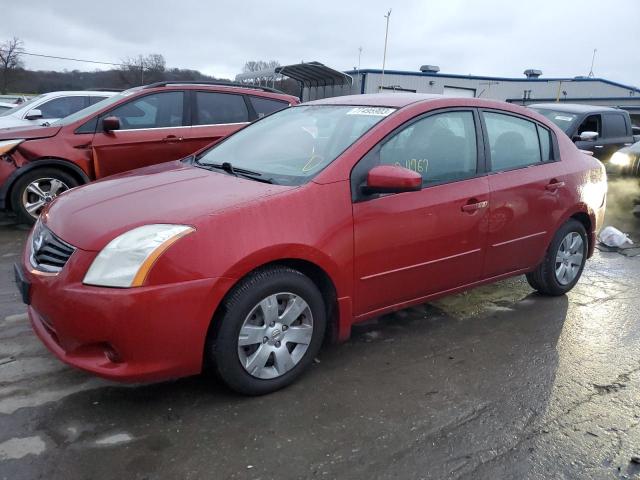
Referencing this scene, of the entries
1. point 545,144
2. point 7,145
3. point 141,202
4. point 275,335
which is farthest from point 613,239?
point 7,145

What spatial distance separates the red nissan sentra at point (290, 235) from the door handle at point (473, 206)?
1cm

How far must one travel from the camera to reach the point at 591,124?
948 cm

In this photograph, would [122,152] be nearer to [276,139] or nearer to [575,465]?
[276,139]

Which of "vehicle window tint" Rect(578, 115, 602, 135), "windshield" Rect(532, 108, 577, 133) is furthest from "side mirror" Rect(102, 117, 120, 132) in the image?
"vehicle window tint" Rect(578, 115, 602, 135)

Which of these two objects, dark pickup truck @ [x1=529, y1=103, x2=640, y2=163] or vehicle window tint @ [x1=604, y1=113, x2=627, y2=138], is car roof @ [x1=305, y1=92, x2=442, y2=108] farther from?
vehicle window tint @ [x1=604, y1=113, x2=627, y2=138]

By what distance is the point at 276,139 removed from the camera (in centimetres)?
365

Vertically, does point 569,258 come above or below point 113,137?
below

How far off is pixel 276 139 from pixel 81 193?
4.29ft

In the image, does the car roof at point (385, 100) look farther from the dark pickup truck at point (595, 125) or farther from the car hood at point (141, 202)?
the dark pickup truck at point (595, 125)

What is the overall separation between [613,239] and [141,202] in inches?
234

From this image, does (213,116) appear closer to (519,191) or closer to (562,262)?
(519,191)

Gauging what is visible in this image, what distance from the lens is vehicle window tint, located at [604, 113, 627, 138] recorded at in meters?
9.76

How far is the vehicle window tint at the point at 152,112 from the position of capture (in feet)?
20.9

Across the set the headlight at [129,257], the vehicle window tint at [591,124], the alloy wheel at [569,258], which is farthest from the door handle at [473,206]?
the vehicle window tint at [591,124]
